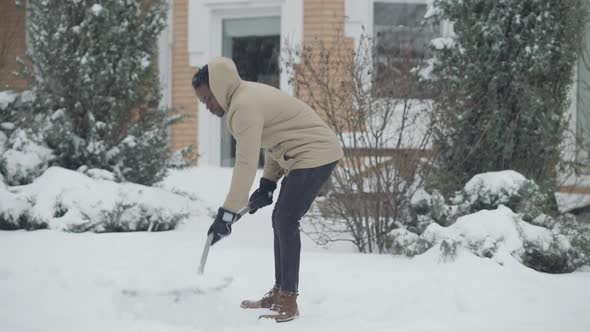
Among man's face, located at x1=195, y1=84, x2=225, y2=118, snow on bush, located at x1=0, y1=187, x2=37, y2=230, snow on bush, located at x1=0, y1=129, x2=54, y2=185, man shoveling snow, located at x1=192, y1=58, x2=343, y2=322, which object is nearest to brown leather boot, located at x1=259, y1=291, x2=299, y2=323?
man shoveling snow, located at x1=192, y1=58, x2=343, y2=322

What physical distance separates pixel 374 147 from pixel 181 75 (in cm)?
530

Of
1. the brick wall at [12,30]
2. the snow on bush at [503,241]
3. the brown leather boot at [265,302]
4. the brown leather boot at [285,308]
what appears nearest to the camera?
the brown leather boot at [285,308]

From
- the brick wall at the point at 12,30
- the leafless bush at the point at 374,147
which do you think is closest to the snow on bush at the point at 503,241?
the leafless bush at the point at 374,147

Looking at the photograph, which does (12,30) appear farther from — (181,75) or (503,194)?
(503,194)

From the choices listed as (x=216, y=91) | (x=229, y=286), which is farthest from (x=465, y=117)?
(x=216, y=91)

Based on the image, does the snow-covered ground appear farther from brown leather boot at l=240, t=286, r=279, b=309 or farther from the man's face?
the man's face

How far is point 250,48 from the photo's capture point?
11.3 metres

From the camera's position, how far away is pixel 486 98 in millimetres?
7023

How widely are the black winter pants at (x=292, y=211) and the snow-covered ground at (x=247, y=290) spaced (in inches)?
12.2

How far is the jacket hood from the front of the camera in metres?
4.16

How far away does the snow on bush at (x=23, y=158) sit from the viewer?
7.54 metres

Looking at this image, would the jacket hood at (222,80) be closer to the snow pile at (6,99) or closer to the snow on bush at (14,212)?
the snow on bush at (14,212)

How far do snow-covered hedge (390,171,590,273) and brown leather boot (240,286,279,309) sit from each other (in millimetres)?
1679

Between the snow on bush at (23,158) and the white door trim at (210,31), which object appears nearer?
the snow on bush at (23,158)
